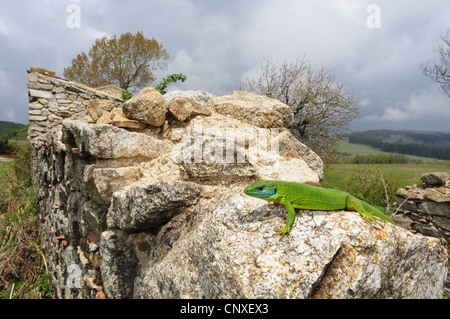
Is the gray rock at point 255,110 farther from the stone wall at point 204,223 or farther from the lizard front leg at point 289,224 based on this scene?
the lizard front leg at point 289,224

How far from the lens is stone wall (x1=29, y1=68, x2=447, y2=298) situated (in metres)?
1.55

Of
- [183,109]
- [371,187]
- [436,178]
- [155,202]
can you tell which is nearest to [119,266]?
[155,202]

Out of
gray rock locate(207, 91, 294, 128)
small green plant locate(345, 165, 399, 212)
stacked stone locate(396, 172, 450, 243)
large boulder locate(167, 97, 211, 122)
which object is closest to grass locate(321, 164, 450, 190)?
small green plant locate(345, 165, 399, 212)

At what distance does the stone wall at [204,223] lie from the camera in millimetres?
1555

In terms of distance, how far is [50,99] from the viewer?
404 inches

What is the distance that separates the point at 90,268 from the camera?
379 centimetres

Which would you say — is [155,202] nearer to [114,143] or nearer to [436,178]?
[114,143]

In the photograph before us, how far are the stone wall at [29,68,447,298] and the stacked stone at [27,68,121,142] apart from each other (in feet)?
19.1

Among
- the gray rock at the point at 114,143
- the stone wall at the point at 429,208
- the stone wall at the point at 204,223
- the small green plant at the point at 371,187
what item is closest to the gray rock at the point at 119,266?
the stone wall at the point at 204,223

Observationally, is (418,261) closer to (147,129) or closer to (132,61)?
(147,129)

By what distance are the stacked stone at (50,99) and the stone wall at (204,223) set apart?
5.83 metres

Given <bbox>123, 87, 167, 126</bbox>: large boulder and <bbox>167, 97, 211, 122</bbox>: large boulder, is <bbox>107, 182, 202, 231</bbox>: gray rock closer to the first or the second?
<bbox>123, 87, 167, 126</bbox>: large boulder
